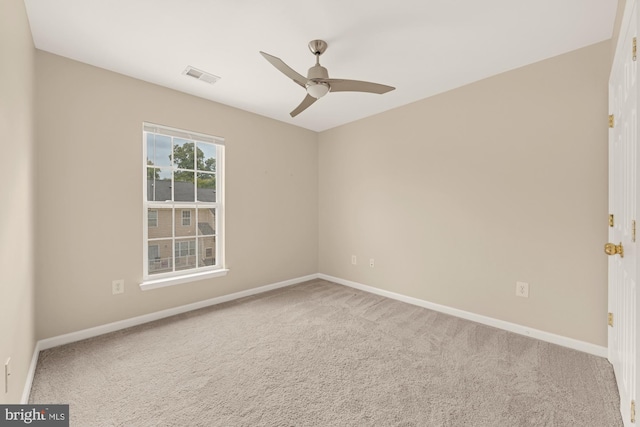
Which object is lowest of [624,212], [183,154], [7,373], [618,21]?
[7,373]

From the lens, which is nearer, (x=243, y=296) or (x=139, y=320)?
(x=139, y=320)

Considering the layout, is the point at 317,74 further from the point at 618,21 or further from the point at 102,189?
the point at 102,189

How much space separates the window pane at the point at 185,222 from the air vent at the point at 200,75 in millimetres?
1454

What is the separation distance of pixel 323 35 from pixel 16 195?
2211mm

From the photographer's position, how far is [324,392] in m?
1.76

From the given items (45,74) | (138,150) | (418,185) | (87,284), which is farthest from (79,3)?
(418,185)

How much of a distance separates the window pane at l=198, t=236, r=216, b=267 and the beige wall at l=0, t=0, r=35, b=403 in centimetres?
150

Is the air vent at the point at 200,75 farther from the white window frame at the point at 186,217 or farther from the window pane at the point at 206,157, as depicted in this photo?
the white window frame at the point at 186,217

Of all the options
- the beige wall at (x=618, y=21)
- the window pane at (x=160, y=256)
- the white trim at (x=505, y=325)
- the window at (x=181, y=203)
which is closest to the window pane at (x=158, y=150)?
the window at (x=181, y=203)

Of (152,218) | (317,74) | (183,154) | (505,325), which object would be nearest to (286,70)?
(317,74)

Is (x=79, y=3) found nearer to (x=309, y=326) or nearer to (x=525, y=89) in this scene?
(x=309, y=326)

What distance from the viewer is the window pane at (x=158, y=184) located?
2965 mm

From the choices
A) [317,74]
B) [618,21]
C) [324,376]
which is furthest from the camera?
[317,74]

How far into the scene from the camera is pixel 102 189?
8.45 feet
